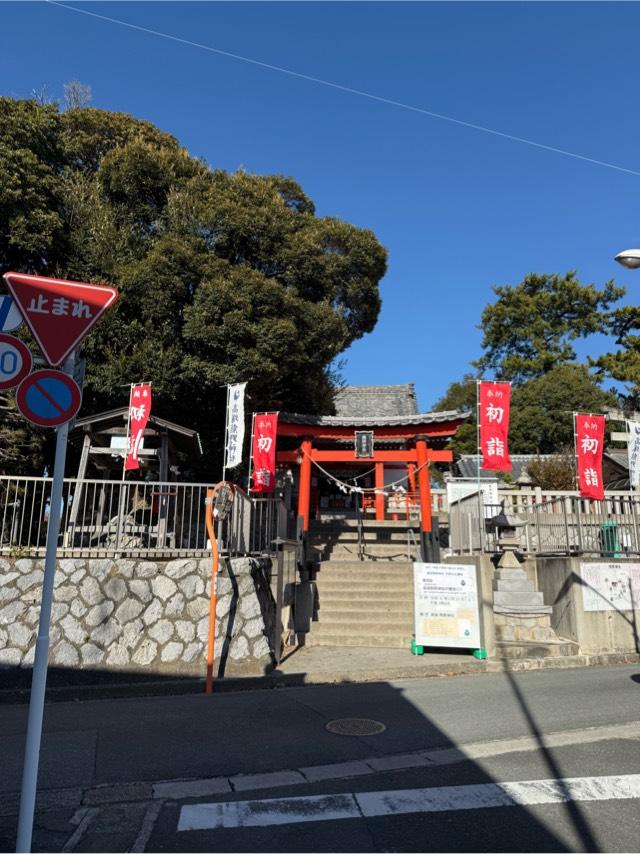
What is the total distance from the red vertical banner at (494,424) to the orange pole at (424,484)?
178cm

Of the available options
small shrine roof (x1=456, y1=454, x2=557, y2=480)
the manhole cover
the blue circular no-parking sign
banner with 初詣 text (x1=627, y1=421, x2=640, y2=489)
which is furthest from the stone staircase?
small shrine roof (x1=456, y1=454, x2=557, y2=480)

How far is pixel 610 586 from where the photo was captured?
1095cm

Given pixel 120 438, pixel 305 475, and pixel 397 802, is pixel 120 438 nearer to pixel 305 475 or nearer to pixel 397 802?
pixel 305 475

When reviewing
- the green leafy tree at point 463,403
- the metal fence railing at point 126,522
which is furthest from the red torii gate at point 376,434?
the green leafy tree at point 463,403

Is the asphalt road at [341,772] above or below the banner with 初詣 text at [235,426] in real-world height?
below

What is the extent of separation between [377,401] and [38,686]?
25.9m

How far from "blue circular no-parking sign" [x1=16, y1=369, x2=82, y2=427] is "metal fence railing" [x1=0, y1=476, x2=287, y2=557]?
5.46 m

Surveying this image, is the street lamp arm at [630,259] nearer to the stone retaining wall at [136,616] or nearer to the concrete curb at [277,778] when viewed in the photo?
the concrete curb at [277,778]

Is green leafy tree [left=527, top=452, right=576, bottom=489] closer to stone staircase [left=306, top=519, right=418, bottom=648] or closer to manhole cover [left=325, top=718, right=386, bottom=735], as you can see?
stone staircase [left=306, top=519, right=418, bottom=648]

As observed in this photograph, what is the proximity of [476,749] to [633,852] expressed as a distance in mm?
2156

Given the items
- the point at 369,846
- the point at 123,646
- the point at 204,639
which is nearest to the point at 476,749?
the point at 369,846

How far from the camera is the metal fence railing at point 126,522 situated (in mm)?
8758

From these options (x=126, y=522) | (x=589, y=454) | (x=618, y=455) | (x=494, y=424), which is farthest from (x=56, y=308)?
(x=618, y=455)

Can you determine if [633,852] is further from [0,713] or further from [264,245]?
[264,245]
